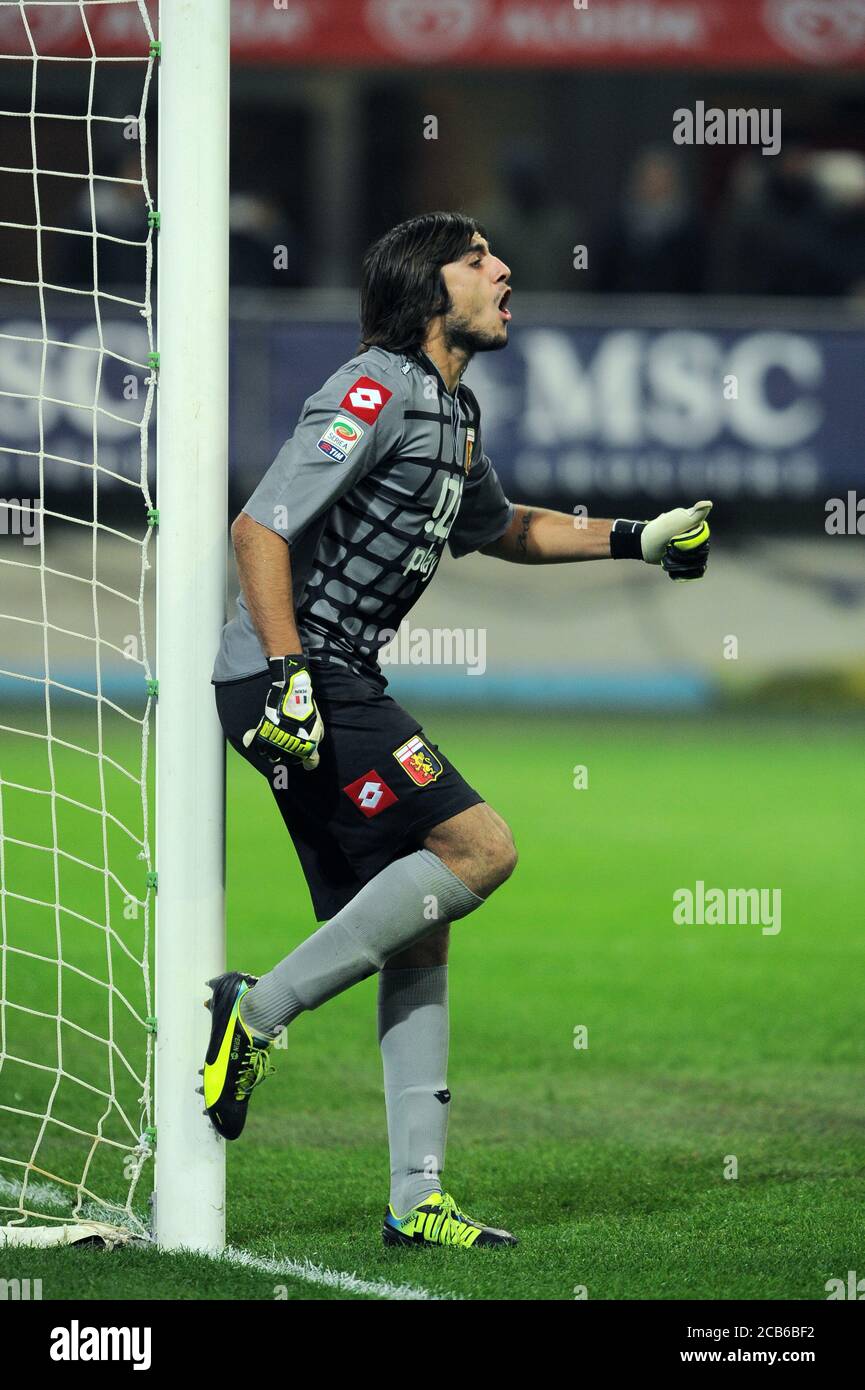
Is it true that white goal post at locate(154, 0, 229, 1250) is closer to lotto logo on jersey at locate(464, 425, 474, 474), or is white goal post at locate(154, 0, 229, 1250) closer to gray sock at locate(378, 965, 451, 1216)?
gray sock at locate(378, 965, 451, 1216)

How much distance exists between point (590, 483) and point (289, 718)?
30.4ft

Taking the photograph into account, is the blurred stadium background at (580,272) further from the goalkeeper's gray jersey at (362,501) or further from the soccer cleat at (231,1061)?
the soccer cleat at (231,1061)

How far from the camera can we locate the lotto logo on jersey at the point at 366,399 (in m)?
3.82

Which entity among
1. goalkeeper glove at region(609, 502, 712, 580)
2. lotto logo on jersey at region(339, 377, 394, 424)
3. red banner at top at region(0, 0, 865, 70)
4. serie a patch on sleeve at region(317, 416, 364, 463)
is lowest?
goalkeeper glove at region(609, 502, 712, 580)

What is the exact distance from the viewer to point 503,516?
4449 millimetres

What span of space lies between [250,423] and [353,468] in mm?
8579

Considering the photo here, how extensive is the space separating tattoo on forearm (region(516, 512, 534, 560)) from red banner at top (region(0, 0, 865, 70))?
11.7 meters

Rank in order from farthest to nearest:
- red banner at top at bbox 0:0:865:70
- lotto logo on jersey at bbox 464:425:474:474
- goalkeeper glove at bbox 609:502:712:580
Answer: red banner at top at bbox 0:0:865:70 → goalkeeper glove at bbox 609:502:712:580 → lotto logo on jersey at bbox 464:425:474:474

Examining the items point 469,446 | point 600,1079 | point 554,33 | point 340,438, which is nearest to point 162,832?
point 340,438

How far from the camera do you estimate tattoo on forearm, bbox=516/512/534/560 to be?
450cm

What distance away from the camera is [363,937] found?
12.5 feet

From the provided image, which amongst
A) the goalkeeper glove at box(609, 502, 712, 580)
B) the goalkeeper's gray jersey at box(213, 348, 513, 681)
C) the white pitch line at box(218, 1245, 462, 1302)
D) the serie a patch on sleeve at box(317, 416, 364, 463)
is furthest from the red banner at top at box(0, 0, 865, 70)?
the white pitch line at box(218, 1245, 462, 1302)

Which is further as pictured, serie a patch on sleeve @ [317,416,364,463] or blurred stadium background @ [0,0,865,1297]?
blurred stadium background @ [0,0,865,1297]

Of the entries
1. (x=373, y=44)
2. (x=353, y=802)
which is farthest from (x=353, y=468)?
(x=373, y=44)
